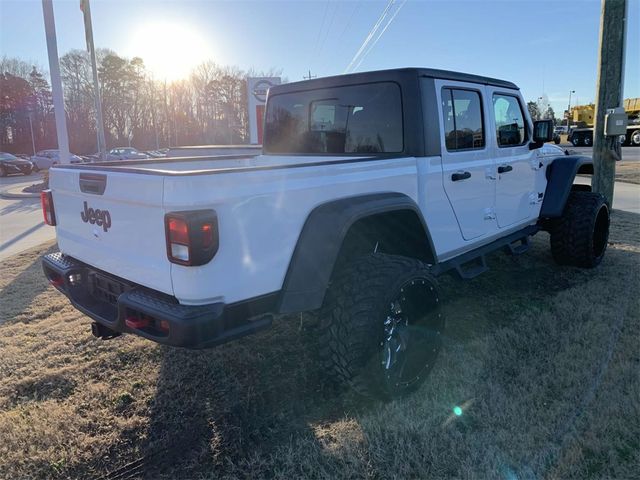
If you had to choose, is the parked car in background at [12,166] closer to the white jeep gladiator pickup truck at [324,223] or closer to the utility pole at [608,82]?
the white jeep gladiator pickup truck at [324,223]

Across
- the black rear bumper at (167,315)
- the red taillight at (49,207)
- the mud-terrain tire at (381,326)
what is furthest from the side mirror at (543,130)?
the red taillight at (49,207)

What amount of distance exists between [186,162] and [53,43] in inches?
225

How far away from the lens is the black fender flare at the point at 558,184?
16.5ft

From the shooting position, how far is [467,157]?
368 centimetres

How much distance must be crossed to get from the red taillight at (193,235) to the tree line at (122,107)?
174ft

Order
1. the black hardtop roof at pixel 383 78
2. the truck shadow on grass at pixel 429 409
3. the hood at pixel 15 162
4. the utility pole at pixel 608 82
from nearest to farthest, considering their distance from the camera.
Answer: the truck shadow on grass at pixel 429 409 < the black hardtop roof at pixel 383 78 < the utility pole at pixel 608 82 < the hood at pixel 15 162

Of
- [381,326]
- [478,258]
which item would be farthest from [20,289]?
[478,258]

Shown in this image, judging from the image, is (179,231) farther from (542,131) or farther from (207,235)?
(542,131)

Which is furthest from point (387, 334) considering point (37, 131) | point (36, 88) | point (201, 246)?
point (36, 88)

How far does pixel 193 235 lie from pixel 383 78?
2026 millimetres

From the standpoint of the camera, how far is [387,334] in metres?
2.74

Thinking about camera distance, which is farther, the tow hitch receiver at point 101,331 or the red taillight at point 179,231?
the tow hitch receiver at point 101,331

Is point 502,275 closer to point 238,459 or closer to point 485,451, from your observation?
point 485,451

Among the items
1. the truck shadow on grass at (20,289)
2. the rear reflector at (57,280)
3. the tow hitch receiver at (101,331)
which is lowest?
the truck shadow on grass at (20,289)
